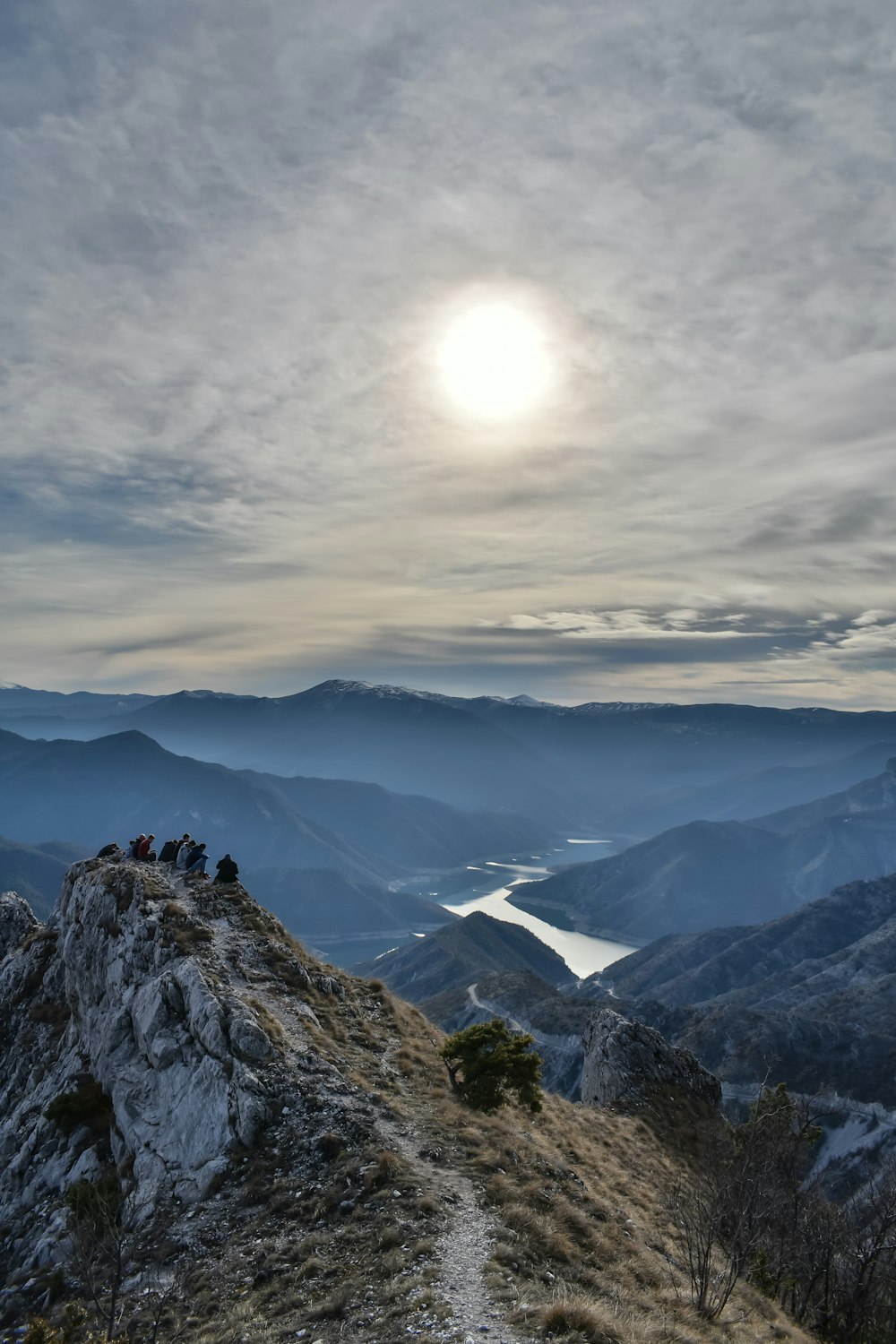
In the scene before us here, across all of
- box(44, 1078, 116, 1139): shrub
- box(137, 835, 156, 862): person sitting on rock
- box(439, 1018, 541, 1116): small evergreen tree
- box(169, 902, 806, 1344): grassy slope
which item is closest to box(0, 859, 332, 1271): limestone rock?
box(44, 1078, 116, 1139): shrub

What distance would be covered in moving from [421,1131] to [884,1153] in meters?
127

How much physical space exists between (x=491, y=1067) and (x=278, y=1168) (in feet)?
33.7

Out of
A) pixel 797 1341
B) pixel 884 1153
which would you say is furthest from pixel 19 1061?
pixel 884 1153

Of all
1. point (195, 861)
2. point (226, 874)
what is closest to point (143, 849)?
point (195, 861)

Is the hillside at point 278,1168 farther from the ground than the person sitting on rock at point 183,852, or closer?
closer

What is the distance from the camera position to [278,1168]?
2253 centimetres

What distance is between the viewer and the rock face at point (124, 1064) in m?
25.2

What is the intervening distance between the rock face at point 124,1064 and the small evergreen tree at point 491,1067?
827 cm

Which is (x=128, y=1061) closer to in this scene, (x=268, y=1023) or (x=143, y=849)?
(x=268, y=1023)

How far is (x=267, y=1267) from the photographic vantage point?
1809cm

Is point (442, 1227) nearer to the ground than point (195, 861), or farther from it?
nearer to the ground

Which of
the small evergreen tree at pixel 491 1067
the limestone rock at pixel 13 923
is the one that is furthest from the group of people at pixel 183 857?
the limestone rock at pixel 13 923

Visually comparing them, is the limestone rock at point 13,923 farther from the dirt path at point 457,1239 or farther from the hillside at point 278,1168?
the dirt path at point 457,1239

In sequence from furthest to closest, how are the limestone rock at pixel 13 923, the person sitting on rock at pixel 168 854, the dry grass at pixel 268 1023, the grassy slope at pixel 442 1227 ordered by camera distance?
the limestone rock at pixel 13 923
the person sitting on rock at pixel 168 854
the dry grass at pixel 268 1023
the grassy slope at pixel 442 1227
